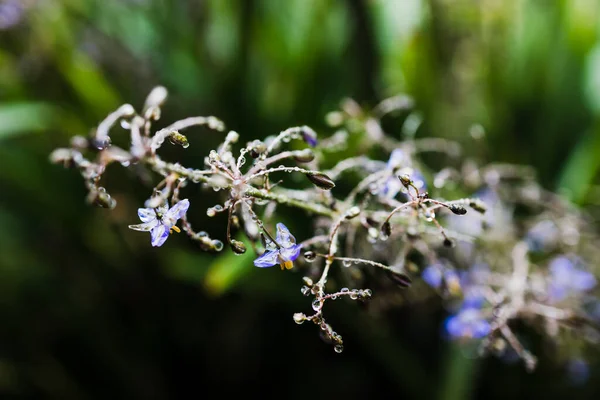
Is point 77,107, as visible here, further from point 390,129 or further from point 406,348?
point 406,348

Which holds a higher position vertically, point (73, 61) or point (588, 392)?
point (73, 61)

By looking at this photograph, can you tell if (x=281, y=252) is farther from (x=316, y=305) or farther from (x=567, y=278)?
(x=567, y=278)

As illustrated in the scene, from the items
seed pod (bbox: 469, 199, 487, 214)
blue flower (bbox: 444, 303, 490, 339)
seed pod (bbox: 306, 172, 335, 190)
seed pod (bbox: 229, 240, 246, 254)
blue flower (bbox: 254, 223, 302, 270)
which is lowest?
seed pod (bbox: 229, 240, 246, 254)

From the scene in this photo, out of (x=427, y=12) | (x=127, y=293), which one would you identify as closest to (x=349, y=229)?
(x=427, y=12)

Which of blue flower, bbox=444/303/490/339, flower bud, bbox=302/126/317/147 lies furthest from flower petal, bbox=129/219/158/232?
blue flower, bbox=444/303/490/339

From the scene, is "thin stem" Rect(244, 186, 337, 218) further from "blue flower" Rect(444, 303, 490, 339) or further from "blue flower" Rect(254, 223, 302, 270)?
"blue flower" Rect(444, 303, 490, 339)

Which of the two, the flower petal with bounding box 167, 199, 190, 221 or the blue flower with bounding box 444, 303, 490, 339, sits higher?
the blue flower with bounding box 444, 303, 490, 339

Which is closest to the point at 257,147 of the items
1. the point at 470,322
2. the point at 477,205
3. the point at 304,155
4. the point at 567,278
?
the point at 304,155

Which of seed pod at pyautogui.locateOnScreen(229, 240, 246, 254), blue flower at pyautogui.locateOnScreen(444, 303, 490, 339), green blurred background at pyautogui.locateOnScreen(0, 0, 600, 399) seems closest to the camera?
seed pod at pyautogui.locateOnScreen(229, 240, 246, 254)
